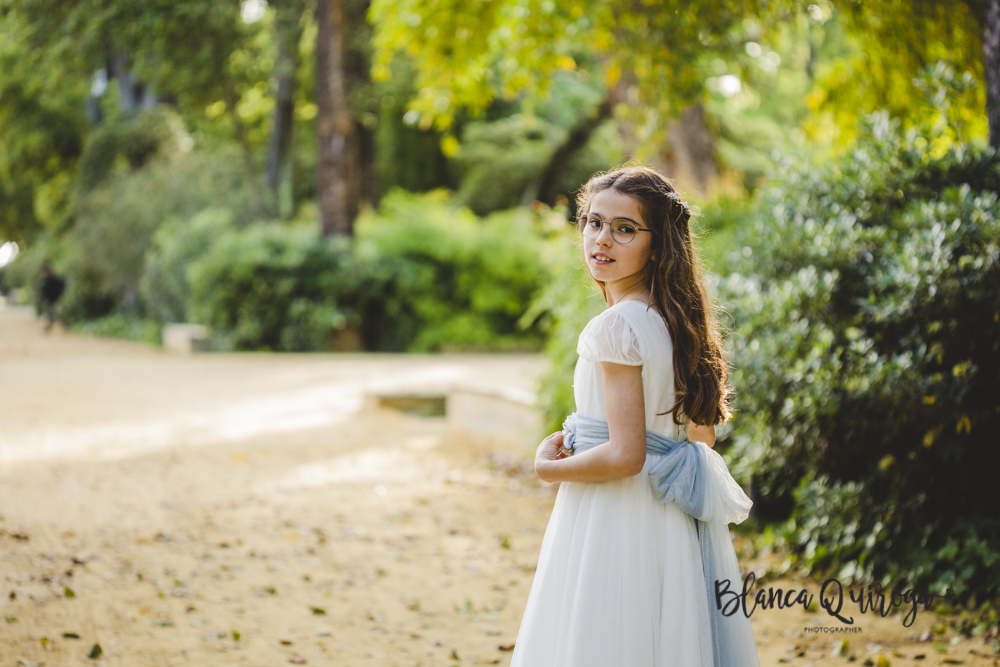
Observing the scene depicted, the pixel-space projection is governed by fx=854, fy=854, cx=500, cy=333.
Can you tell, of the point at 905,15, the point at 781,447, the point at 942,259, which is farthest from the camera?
the point at 905,15

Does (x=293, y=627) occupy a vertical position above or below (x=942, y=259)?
below

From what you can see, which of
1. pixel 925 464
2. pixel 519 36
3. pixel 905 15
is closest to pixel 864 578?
pixel 925 464

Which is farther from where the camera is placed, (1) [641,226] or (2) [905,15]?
(2) [905,15]

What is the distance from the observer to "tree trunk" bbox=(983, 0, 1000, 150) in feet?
13.6

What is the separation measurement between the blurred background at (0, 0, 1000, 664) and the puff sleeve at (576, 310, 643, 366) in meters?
0.62

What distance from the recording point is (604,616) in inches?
85.7

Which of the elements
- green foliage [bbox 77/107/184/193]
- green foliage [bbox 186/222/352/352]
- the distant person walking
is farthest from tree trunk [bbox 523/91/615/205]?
the distant person walking

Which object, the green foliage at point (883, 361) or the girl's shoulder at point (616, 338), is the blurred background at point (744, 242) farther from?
the girl's shoulder at point (616, 338)

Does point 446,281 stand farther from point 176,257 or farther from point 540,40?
point 540,40

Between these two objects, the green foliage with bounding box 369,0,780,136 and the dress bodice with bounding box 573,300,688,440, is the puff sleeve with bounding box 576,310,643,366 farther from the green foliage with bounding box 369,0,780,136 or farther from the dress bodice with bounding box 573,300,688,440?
the green foliage with bounding box 369,0,780,136

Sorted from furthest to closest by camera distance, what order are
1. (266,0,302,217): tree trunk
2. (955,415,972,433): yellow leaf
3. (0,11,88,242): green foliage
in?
(0,11,88,242): green foliage → (266,0,302,217): tree trunk → (955,415,972,433): yellow leaf

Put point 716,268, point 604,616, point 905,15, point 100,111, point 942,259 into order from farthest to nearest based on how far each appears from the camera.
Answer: point 100,111 → point 716,268 → point 905,15 → point 942,259 → point 604,616

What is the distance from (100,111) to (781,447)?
32.1 metres

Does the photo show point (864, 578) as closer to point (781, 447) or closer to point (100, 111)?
point (781, 447)
